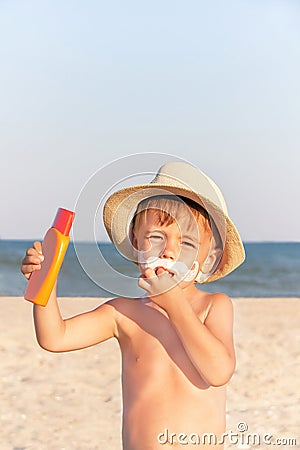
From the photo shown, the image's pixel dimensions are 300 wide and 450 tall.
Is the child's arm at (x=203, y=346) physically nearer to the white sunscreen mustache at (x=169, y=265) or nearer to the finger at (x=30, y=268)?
the white sunscreen mustache at (x=169, y=265)

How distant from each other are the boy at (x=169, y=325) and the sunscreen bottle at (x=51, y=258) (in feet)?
0.09

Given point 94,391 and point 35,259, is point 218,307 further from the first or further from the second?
point 94,391

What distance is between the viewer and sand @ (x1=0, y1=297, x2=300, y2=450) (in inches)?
177

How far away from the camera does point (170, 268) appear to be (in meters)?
1.99

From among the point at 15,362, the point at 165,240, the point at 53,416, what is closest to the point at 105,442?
the point at 53,416

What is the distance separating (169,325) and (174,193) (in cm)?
38

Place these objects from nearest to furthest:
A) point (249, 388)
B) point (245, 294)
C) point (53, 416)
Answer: point (53, 416)
point (249, 388)
point (245, 294)

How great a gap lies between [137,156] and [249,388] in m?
3.73

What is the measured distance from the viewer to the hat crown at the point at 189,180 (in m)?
2.17

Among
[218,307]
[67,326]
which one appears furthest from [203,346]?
[67,326]

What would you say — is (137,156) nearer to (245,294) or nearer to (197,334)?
(197,334)

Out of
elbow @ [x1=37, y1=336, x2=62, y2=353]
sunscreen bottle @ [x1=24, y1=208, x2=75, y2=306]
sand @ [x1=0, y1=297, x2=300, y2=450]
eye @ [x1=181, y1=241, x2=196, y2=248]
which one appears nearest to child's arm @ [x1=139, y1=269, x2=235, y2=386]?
eye @ [x1=181, y1=241, x2=196, y2=248]

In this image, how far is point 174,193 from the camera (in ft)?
7.29

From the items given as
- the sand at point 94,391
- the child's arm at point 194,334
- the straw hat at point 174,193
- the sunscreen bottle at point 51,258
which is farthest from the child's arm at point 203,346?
the sand at point 94,391
